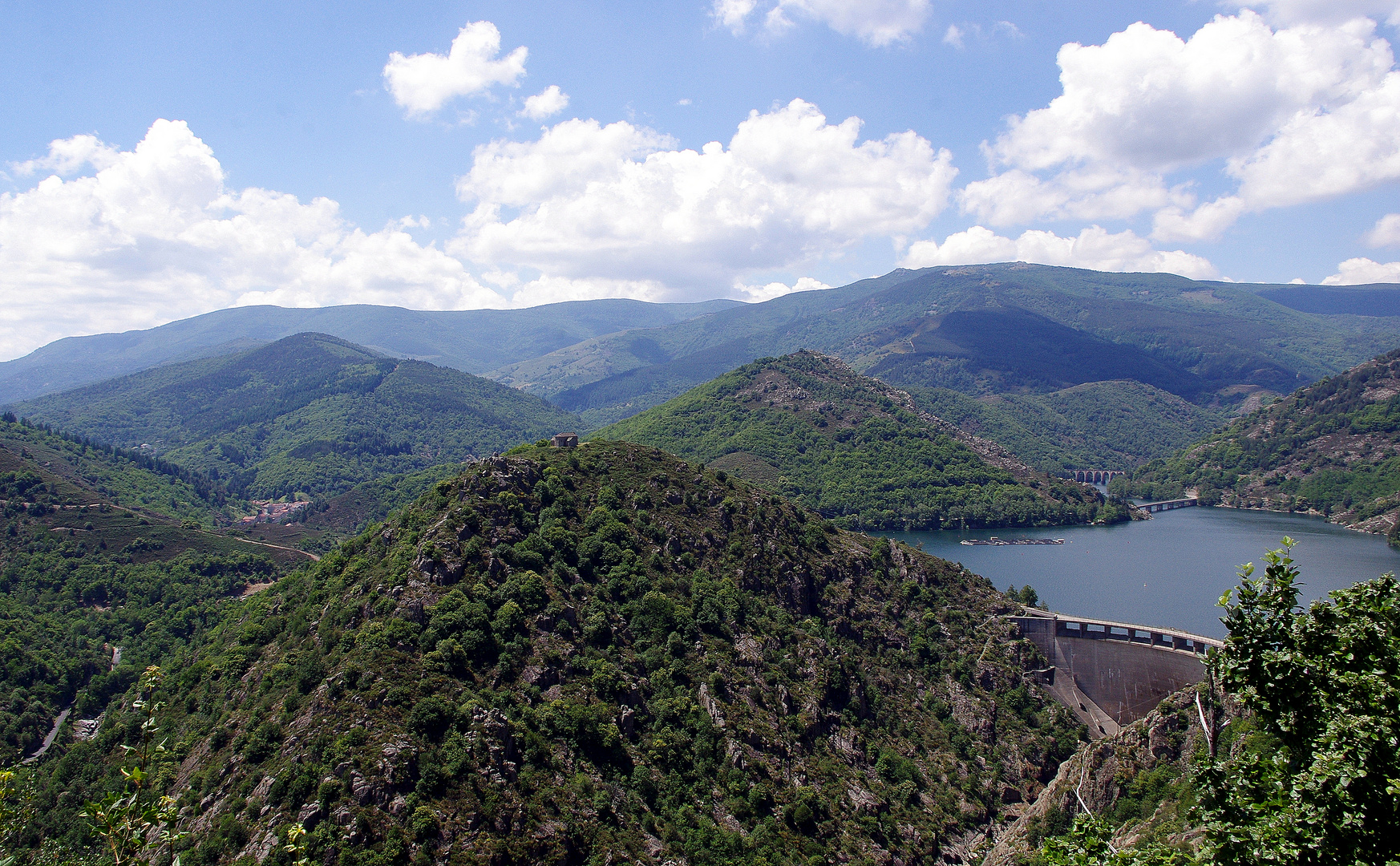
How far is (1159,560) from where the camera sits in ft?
500

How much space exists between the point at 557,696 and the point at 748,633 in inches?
812

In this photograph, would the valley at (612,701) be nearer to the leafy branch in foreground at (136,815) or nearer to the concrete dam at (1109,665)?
the concrete dam at (1109,665)

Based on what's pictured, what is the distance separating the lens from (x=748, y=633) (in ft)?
237

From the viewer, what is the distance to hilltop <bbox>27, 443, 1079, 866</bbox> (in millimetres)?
47594

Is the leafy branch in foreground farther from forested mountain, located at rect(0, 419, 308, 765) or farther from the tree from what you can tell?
forested mountain, located at rect(0, 419, 308, 765)

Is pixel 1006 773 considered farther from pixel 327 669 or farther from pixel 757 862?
pixel 327 669

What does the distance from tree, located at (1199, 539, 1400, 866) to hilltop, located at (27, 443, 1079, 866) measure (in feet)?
133

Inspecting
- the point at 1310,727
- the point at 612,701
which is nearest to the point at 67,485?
the point at 612,701

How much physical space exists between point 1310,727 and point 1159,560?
516 ft

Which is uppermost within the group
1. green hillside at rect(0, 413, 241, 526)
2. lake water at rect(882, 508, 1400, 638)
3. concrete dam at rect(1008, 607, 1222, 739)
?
green hillside at rect(0, 413, 241, 526)

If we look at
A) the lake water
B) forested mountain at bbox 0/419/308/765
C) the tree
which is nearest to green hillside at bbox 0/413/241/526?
forested mountain at bbox 0/419/308/765

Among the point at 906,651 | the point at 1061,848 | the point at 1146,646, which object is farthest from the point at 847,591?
the point at 1061,848

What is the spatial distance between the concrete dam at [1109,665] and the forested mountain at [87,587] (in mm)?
104044

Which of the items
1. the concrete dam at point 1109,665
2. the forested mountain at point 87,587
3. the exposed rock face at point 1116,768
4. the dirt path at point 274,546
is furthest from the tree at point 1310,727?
the dirt path at point 274,546
